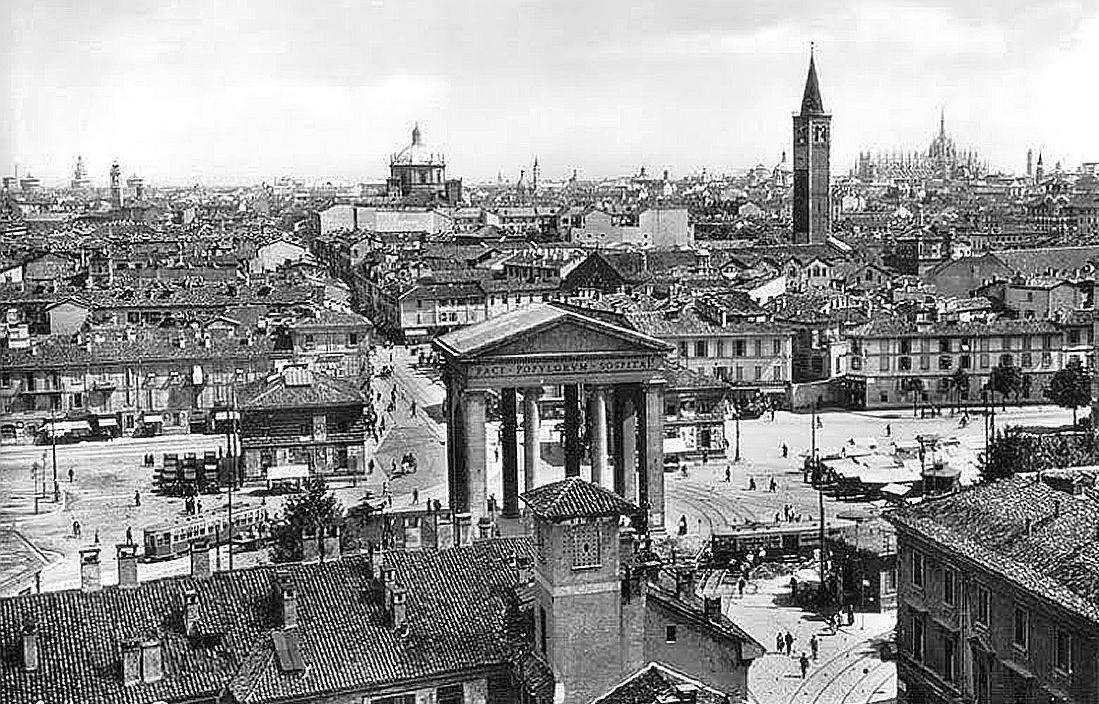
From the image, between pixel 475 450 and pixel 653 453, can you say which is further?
pixel 653 453

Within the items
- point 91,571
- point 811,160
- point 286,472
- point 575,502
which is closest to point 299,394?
point 286,472

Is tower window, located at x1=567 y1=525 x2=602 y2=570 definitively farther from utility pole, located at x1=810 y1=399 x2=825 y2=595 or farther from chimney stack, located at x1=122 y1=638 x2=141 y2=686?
utility pole, located at x1=810 y1=399 x2=825 y2=595

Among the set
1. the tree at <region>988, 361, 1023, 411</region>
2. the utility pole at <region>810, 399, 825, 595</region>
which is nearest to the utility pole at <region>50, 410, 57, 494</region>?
the utility pole at <region>810, 399, 825, 595</region>

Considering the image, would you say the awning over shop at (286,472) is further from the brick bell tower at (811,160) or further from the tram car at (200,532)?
the brick bell tower at (811,160)

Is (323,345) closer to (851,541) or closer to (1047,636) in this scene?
(851,541)

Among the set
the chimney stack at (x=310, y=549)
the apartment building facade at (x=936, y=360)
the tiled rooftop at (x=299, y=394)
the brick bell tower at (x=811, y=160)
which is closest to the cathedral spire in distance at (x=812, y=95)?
the brick bell tower at (x=811, y=160)

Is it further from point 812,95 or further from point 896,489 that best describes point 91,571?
point 812,95

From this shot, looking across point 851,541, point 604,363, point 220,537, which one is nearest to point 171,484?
point 220,537
